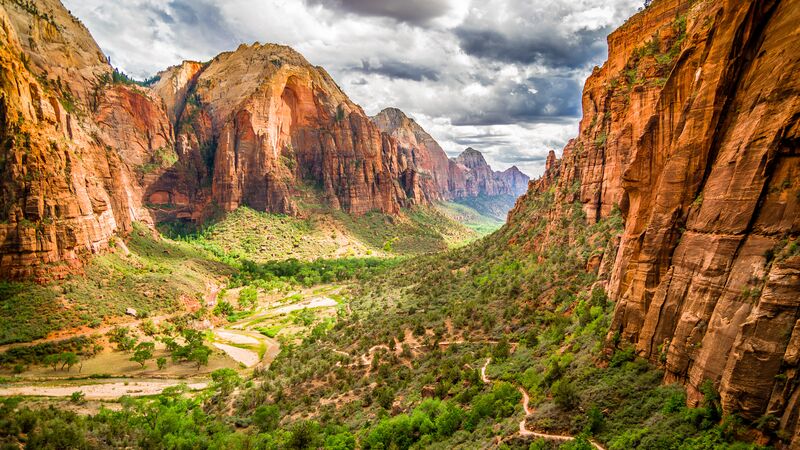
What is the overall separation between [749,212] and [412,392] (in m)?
32.0

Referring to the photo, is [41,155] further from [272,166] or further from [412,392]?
[272,166]

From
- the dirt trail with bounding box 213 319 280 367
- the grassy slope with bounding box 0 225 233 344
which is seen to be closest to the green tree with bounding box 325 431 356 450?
the dirt trail with bounding box 213 319 280 367

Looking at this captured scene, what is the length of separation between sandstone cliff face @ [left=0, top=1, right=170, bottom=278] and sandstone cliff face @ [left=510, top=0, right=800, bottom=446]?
8587cm

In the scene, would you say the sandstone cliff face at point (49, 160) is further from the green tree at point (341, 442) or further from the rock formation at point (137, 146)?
the green tree at point (341, 442)

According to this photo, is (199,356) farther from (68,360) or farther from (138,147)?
(138,147)

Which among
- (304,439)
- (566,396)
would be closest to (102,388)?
(304,439)

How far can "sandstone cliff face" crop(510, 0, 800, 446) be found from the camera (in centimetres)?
1566

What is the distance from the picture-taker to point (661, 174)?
23.3 m

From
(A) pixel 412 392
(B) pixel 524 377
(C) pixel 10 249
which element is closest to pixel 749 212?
(B) pixel 524 377

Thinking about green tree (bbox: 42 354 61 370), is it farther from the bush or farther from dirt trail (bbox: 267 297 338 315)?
the bush

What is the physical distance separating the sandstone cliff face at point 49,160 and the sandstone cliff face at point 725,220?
85.9 metres

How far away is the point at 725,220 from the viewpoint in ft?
60.8

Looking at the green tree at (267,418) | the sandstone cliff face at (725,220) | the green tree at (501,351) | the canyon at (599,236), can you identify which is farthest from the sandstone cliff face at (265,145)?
the sandstone cliff face at (725,220)

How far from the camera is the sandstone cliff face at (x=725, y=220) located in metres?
15.7
